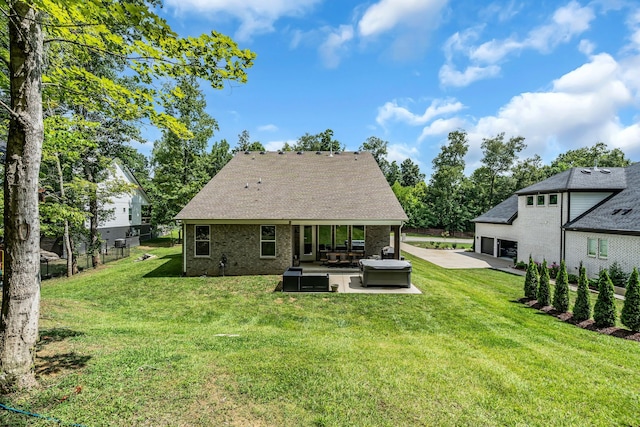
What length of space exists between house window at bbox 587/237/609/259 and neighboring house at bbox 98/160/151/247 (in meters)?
29.5

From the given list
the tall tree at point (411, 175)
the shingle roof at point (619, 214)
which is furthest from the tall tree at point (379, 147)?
the shingle roof at point (619, 214)

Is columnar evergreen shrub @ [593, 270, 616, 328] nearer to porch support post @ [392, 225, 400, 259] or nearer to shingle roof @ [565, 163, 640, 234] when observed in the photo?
porch support post @ [392, 225, 400, 259]

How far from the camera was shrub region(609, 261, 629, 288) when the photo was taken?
46.6ft

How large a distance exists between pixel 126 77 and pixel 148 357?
18643 mm

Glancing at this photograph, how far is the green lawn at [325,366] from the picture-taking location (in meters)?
3.68

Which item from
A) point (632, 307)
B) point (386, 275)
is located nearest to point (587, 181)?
point (632, 307)

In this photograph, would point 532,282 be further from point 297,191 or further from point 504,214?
point 504,214

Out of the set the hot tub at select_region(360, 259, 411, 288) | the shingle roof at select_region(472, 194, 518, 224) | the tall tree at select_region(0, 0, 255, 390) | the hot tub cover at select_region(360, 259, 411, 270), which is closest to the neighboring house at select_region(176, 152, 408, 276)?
the hot tub cover at select_region(360, 259, 411, 270)

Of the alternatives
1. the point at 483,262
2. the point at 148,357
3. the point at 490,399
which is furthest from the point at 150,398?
the point at 483,262

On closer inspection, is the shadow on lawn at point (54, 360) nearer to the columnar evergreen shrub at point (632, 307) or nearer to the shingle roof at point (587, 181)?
the columnar evergreen shrub at point (632, 307)

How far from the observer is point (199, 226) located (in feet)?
46.1

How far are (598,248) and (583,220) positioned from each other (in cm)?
194

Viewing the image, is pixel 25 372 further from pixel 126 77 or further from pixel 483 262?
pixel 483 262

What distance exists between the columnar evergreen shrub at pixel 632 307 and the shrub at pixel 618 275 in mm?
7722
